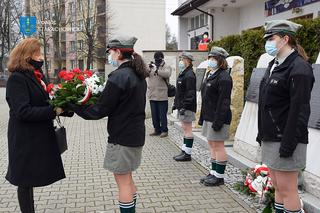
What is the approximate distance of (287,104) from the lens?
3.36m

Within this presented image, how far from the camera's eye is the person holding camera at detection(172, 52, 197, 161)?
22.7 ft

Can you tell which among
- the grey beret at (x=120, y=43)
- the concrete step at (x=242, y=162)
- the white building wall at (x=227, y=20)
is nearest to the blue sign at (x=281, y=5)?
the white building wall at (x=227, y=20)

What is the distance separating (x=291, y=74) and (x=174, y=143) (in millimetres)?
5944

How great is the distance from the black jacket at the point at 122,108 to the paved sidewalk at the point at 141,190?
4.75 feet

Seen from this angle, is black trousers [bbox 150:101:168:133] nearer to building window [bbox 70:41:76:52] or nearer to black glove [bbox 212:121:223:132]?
black glove [bbox 212:121:223:132]

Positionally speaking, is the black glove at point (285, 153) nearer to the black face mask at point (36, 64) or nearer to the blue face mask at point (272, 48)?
the blue face mask at point (272, 48)

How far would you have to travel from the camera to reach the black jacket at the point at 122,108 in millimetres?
3568

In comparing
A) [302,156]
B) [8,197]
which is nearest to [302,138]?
[302,156]

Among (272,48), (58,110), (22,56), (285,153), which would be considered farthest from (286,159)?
(22,56)

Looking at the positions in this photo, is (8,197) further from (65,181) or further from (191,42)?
A: (191,42)

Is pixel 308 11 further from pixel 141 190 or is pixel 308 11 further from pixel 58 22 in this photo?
pixel 58 22

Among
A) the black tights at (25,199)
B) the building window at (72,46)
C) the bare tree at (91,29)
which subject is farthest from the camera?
the building window at (72,46)

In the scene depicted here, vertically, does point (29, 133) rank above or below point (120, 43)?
below

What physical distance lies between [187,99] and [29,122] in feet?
11.5
